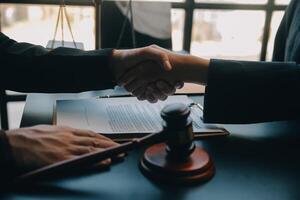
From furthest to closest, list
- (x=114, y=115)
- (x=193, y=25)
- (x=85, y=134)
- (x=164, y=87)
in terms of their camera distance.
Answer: (x=193, y=25), (x=164, y=87), (x=114, y=115), (x=85, y=134)

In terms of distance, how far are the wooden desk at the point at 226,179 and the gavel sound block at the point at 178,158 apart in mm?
15

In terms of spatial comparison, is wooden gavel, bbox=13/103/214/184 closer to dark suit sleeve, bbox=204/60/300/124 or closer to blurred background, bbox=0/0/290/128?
dark suit sleeve, bbox=204/60/300/124

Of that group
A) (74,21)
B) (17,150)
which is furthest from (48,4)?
(17,150)

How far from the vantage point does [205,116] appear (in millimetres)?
917

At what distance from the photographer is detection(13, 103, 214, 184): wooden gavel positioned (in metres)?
0.63

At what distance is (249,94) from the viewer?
934mm

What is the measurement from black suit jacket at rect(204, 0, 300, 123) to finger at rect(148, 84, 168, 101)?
14cm

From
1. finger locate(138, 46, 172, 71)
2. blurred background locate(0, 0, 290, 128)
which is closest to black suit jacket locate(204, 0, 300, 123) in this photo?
finger locate(138, 46, 172, 71)

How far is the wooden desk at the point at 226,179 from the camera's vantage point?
616 millimetres

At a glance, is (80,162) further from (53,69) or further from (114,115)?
(53,69)

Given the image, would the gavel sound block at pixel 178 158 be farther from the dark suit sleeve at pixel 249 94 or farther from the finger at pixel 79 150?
the dark suit sleeve at pixel 249 94

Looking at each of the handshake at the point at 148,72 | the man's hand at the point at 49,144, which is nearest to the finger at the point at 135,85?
the handshake at the point at 148,72

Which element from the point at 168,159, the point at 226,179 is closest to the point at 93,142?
the point at 168,159

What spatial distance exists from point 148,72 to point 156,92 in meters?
0.06
